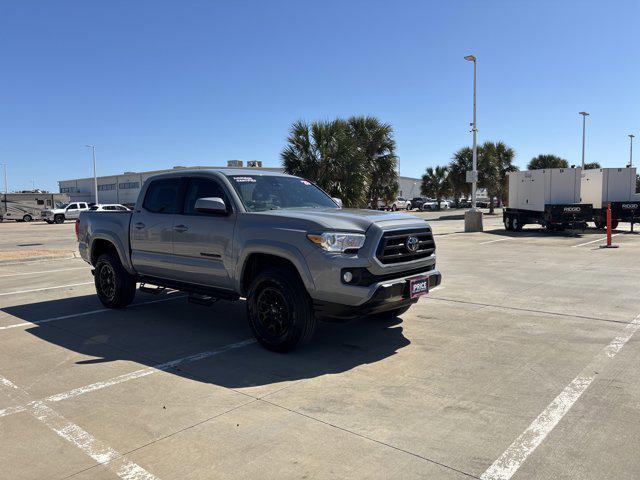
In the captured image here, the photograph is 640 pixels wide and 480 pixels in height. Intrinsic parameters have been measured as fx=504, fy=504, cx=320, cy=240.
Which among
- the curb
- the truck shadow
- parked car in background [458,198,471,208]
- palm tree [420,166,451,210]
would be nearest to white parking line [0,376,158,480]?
the truck shadow


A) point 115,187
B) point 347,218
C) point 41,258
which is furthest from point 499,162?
point 115,187

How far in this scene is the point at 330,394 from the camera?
4328 mm

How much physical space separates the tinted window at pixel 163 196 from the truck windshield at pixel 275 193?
99 cm

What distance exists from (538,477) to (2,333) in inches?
255

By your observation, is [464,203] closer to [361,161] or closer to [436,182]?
[436,182]

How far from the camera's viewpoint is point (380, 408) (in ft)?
13.2

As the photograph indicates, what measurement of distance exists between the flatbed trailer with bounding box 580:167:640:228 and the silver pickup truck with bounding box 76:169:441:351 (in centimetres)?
2047

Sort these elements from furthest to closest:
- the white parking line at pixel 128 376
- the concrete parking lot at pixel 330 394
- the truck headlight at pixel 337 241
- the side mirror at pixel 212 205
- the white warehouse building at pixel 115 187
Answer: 1. the white warehouse building at pixel 115 187
2. the side mirror at pixel 212 205
3. the truck headlight at pixel 337 241
4. the white parking line at pixel 128 376
5. the concrete parking lot at pixel 330 394

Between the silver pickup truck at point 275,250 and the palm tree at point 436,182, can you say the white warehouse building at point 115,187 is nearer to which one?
the palm tree at point 436,182

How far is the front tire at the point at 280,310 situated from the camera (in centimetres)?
514

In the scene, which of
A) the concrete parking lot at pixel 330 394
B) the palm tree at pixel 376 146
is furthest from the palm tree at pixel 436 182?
the concrete parking lot at pixel 330 394

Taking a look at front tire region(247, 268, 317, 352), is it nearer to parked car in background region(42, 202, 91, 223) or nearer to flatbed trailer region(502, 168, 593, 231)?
A: flatbed trailer region(502, 168, 593, 231)

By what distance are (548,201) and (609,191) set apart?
10.8ft

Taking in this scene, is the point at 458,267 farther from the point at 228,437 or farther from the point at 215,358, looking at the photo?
the point at 228,437
